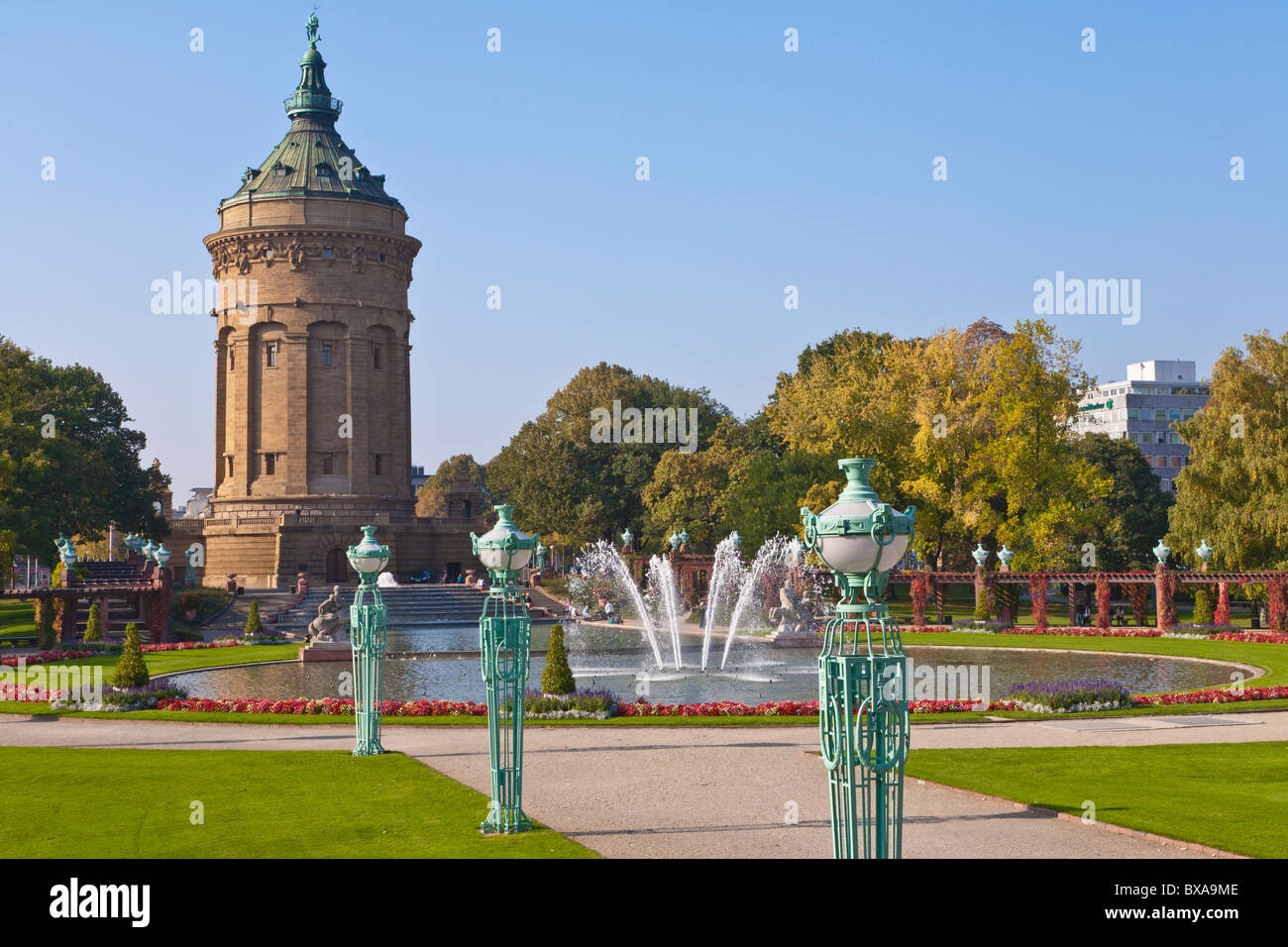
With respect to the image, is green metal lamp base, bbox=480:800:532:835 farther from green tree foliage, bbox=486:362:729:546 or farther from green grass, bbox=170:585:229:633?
green tree foliage, bbox=486:362:729:546

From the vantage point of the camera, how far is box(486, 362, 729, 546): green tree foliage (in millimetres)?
90188

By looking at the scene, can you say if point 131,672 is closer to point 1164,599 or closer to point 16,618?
point 1164,599

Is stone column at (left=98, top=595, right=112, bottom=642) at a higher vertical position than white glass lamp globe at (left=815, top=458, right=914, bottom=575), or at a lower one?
lower

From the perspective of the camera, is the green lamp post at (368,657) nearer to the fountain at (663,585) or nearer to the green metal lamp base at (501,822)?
the green metal lamp base at (501,822)

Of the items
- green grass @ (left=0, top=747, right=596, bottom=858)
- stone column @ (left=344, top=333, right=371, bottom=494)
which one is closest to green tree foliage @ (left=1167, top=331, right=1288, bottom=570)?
green grass @ (left=0, top=747, right=596, bottom=858)

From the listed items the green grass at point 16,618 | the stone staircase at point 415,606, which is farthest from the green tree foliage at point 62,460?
the stone staircase at point 415,606

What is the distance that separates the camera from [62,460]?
2504 inches

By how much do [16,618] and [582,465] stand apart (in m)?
40.7

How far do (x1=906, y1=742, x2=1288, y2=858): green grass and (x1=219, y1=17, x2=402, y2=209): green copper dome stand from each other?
2760 inches
